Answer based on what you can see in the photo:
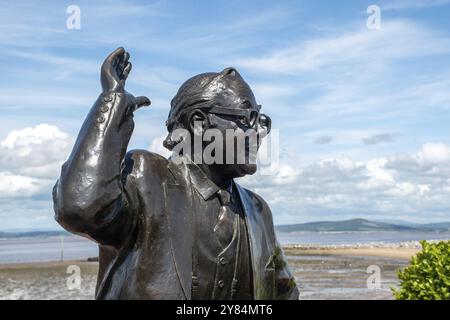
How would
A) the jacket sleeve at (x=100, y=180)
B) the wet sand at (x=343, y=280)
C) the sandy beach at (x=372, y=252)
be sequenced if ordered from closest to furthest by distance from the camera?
the jacket sleeve at (x=100, y=180) → the wet sand at (x=343, y=280) → the sandy beach at (x=372, y=252)

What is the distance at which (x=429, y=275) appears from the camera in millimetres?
8742

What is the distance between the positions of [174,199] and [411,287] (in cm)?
565

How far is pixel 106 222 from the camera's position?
3.66 meters

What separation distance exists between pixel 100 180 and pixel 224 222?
836 millimetres

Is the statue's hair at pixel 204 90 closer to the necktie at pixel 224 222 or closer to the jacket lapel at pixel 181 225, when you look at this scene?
the jacket lapel at pixel 181 225

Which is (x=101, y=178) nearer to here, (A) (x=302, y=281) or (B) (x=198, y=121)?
(B) (x=198, y=121)

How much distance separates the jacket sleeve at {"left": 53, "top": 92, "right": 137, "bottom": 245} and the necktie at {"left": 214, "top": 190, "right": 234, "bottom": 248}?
52 centimetres

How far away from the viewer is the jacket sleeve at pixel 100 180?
3543 mm

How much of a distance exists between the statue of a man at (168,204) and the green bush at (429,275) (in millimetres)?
4794

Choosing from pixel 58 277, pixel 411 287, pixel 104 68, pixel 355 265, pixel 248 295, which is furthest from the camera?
pixel 355 265

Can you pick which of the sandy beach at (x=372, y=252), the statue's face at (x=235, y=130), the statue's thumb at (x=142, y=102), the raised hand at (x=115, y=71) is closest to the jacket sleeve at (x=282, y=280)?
the statue's face at (x=235, y=130)

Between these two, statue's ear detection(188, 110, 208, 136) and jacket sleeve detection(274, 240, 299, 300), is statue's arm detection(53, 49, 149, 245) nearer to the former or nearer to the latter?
statue's ear detection(188, 110, 208, 136)

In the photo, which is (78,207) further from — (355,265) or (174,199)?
(355,265)
